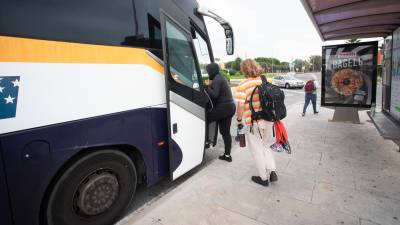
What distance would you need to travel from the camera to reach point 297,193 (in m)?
3.54

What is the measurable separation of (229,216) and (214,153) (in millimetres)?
2650

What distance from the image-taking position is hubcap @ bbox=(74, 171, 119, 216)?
2570 mm

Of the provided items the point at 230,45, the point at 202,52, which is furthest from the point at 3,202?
the point at 230,45

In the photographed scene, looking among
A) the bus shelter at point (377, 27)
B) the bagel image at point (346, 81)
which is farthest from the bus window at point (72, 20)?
the bagel image at point (346, 81)

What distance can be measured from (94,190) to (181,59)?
2.01 m

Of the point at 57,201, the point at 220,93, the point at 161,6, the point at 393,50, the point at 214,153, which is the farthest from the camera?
the point at 393,50

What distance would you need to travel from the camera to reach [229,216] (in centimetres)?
301

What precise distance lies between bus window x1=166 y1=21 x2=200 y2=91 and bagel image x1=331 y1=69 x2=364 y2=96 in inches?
236

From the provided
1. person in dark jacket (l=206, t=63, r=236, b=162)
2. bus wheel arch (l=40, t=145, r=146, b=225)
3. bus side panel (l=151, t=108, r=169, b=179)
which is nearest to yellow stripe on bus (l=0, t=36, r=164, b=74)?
bus side panel (l=151, t=108, r=169, b=179)

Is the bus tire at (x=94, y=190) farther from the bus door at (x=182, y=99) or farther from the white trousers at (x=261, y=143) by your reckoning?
the white trousers at (x=261, y=143)

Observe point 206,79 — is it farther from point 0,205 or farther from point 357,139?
point 357,139

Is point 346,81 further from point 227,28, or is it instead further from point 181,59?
point 181,59

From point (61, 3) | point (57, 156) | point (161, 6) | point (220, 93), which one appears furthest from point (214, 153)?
point (61, 3)

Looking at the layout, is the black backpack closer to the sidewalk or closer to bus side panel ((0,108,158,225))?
the sidewalk
